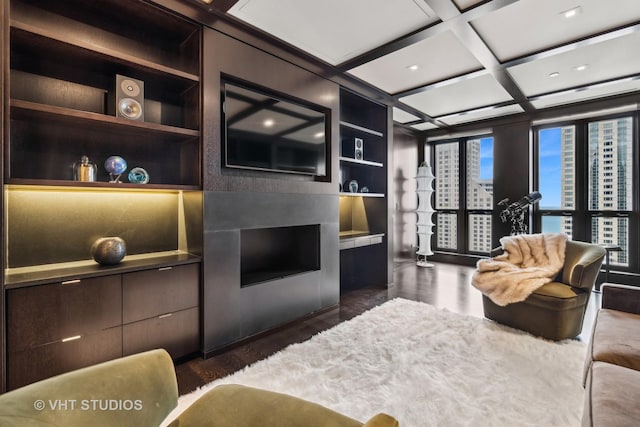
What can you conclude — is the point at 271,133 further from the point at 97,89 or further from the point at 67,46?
the point at 67,46

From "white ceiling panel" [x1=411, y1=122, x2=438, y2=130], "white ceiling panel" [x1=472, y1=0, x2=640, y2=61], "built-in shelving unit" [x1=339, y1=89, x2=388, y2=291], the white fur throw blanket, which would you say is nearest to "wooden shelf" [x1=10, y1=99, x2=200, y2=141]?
"built-in shelving unit" [x1=339, y1=89, x2=388, y2=291]

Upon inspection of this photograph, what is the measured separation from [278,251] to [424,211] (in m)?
3.40

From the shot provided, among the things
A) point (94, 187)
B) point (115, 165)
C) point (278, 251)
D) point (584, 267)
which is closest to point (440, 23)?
point (584, 267)

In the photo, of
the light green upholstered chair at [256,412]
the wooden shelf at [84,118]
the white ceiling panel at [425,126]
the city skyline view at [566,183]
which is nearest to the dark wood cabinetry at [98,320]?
the wooden shelf at [84,118]

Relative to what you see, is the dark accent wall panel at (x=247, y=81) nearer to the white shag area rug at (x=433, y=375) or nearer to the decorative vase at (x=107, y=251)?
the decorative vase at (x=107, y=251)

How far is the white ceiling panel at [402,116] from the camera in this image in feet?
→ 15.7

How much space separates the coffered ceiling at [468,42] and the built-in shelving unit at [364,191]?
52 cm

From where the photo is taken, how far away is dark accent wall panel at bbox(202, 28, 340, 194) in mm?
2301

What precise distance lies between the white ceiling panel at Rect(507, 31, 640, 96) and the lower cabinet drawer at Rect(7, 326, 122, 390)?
14.7ft

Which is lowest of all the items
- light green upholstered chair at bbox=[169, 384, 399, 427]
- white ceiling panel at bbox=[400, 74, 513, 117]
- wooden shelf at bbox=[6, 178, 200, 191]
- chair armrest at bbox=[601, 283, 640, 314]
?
light green upholstered chair at bbox=[169, 384, 399, 427]

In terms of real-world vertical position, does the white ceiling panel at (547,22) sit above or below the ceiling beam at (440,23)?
above

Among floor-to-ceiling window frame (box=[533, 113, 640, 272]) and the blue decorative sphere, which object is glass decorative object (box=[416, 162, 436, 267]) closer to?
floor-to-ceiling window frame (box=[533, 113, 640, 272])

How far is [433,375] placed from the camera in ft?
6.50

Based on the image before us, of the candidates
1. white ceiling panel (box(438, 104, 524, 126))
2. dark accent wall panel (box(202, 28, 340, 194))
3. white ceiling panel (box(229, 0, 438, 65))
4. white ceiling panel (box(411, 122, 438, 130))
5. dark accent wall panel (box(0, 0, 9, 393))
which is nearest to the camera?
dark accent wall panel (box(0, 0, 9, 393))
